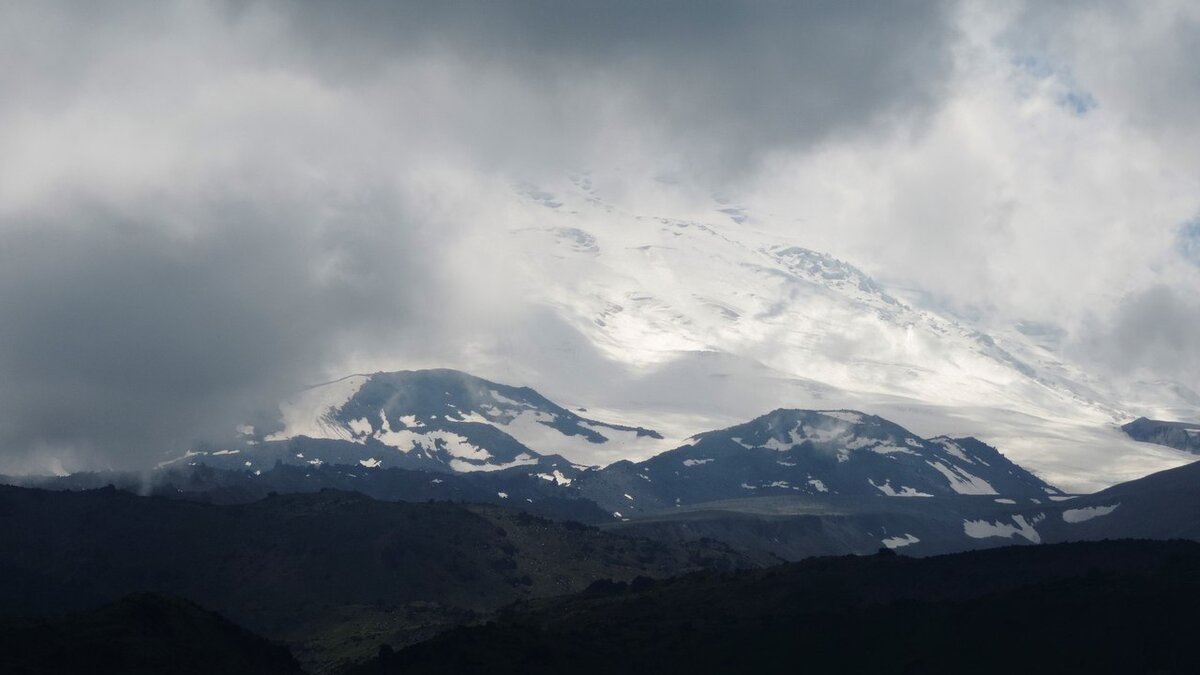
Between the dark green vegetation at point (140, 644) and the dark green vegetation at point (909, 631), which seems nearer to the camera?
the dark green vegetation at point (140, 644)

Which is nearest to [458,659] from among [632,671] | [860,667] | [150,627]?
[632,671]

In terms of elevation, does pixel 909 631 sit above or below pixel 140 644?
below

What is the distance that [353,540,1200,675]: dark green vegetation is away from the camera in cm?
16025

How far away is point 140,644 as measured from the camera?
501 ft

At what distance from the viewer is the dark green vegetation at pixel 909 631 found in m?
160

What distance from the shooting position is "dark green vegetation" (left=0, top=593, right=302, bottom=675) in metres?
143

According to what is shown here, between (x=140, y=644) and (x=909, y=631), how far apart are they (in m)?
90.6

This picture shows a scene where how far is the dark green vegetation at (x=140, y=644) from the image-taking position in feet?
470

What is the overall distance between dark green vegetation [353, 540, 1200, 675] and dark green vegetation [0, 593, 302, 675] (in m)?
15.7

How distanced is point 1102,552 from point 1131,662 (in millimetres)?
45583

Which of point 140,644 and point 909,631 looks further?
point 909,631

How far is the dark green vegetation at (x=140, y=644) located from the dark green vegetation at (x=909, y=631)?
1570 centimetres

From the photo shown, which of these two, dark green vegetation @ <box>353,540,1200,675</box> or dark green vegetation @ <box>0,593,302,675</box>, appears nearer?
dark green vegetation @ <box>0,593,302,675</box>

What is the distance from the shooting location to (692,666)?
6742 inches
